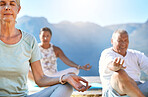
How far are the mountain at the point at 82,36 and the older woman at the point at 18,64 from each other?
21.9 ft

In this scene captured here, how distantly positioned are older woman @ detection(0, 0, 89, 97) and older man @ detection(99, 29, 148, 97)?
28.8 inches

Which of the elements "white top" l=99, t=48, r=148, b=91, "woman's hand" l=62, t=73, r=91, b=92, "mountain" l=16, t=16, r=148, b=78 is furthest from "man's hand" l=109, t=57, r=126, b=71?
"mountain" l=16, t=16, r=148, b=78

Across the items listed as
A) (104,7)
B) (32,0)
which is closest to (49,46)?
(32,0)

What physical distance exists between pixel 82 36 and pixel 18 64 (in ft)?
25.5

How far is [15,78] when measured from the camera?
141 cm

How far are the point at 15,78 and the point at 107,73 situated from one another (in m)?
1.32

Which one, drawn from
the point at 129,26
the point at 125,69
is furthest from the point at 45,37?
→ the point at 129,26

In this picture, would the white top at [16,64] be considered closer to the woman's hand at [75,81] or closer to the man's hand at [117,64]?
the woman's hand at [75,81]

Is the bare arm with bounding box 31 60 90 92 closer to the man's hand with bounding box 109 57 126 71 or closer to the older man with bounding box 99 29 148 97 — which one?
the man's hand with bounding box 109 57 126 71

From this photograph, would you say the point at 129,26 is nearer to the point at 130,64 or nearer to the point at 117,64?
the point at 130,64

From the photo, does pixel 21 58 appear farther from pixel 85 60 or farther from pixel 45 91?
pixel 85 60

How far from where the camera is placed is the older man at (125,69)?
6.52ft

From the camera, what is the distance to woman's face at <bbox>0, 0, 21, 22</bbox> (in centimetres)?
145

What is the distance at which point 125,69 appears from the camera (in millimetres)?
2561
